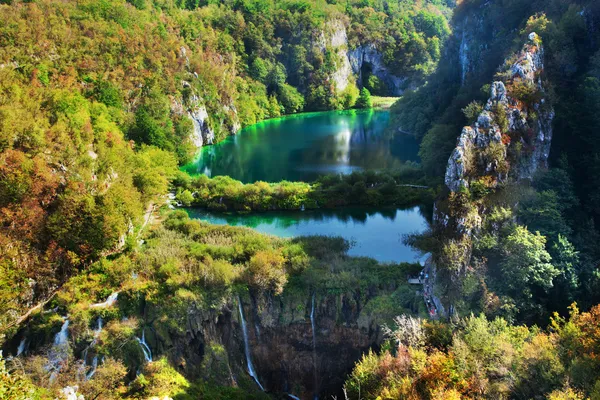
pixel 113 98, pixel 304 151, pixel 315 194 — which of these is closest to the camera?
pixel 315 194

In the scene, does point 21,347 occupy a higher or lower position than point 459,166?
lower

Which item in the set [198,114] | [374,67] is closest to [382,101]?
[374,67]

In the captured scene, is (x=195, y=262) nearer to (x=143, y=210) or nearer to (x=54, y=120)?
(x=143, y=210)

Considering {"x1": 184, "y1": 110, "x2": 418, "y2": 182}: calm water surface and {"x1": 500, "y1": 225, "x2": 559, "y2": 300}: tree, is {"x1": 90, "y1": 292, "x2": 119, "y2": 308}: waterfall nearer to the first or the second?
{"x1": 500, "y1": 225, "x2": 559, "y2": 300}: tree

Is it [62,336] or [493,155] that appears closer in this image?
[62,336]

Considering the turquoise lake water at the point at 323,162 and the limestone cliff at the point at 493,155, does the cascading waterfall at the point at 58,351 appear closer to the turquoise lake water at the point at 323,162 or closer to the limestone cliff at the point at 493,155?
the turquoise lake water at the point at 323,162

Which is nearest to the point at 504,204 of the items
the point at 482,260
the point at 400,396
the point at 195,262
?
the point at 482,260

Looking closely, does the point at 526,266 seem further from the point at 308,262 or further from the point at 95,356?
the point at 95,356
